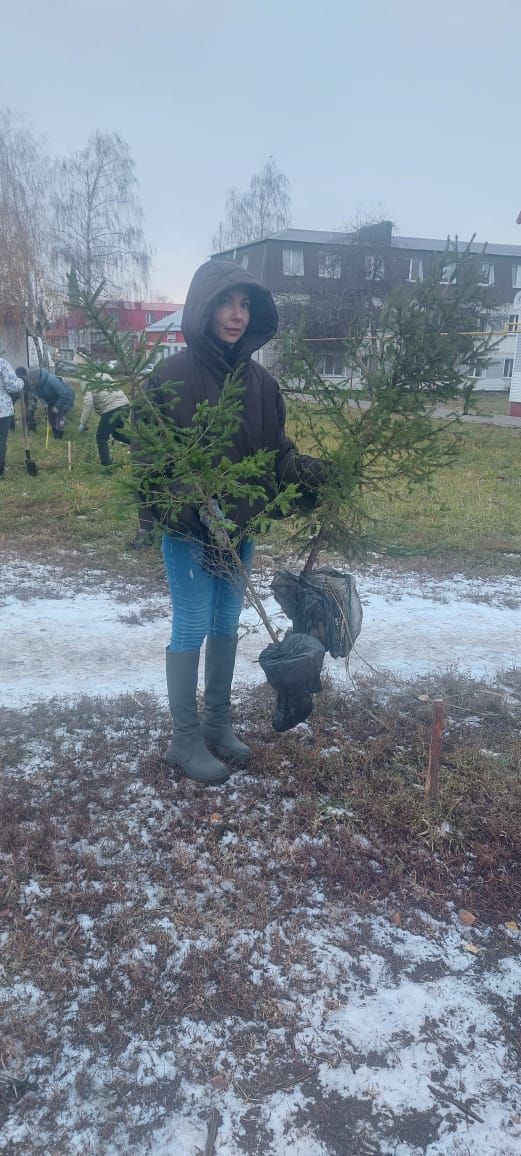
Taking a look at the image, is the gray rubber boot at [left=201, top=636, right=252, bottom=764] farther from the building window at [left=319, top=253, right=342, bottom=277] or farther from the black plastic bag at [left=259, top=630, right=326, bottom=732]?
the building window at [left=319, top=253, right=342, bottom=277]

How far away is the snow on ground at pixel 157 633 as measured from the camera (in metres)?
4.17

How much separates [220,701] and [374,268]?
24942 mm

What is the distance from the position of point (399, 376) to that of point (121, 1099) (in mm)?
2545

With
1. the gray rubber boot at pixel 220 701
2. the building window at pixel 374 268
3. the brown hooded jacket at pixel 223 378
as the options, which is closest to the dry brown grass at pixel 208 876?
the gray rubber boot at pixel 220 701

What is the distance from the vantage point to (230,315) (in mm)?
2791

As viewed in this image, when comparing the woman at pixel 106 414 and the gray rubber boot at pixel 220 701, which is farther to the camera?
the gray rubber boot at pixel 220 701

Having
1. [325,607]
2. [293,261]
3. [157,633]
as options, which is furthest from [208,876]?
[293,261]

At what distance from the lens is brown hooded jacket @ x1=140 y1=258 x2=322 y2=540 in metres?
2.73

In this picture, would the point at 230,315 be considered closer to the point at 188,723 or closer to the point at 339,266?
the point at 188,723

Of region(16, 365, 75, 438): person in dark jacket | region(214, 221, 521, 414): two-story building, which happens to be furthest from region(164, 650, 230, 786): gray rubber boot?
region(214, 221, 521, 414): two-story building

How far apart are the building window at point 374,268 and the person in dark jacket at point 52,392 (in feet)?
50.2

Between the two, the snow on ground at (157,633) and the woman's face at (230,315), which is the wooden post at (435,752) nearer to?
the snow on ground at (157,633)

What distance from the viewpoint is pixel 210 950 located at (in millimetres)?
2285

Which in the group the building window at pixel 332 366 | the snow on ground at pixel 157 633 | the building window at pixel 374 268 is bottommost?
the snow on ground at pixel 157 633
